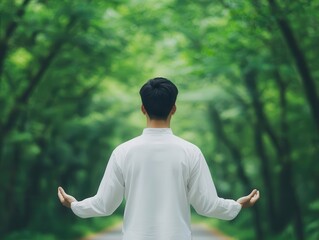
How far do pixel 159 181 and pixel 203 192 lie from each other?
25 centimetres

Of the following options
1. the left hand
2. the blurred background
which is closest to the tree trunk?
the blurred background

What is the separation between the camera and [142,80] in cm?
3088

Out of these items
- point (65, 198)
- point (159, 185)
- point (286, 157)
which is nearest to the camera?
point (159, 185)

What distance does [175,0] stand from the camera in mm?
19547

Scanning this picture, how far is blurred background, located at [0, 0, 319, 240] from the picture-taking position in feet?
56.8

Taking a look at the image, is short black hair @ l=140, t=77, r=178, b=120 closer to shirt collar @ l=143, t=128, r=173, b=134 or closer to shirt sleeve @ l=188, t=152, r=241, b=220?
shirt collar @ l=143, t=128, r=173, b=134

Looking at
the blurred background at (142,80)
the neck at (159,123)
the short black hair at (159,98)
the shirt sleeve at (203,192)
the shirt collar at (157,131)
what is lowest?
the shirt sleeve at (203,192)

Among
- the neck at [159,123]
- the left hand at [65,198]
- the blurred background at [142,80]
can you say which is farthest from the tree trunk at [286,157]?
the neck at [159,123]

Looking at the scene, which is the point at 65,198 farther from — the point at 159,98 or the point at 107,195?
the point at 159,98

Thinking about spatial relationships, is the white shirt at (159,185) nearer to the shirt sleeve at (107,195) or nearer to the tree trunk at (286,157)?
the shirt sleeve at (107,195)

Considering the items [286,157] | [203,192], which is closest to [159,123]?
[203,192]

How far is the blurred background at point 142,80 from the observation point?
1731 cm

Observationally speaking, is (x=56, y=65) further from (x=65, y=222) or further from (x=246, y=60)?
(x=65, y=222)

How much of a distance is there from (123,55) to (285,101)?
215 inches
